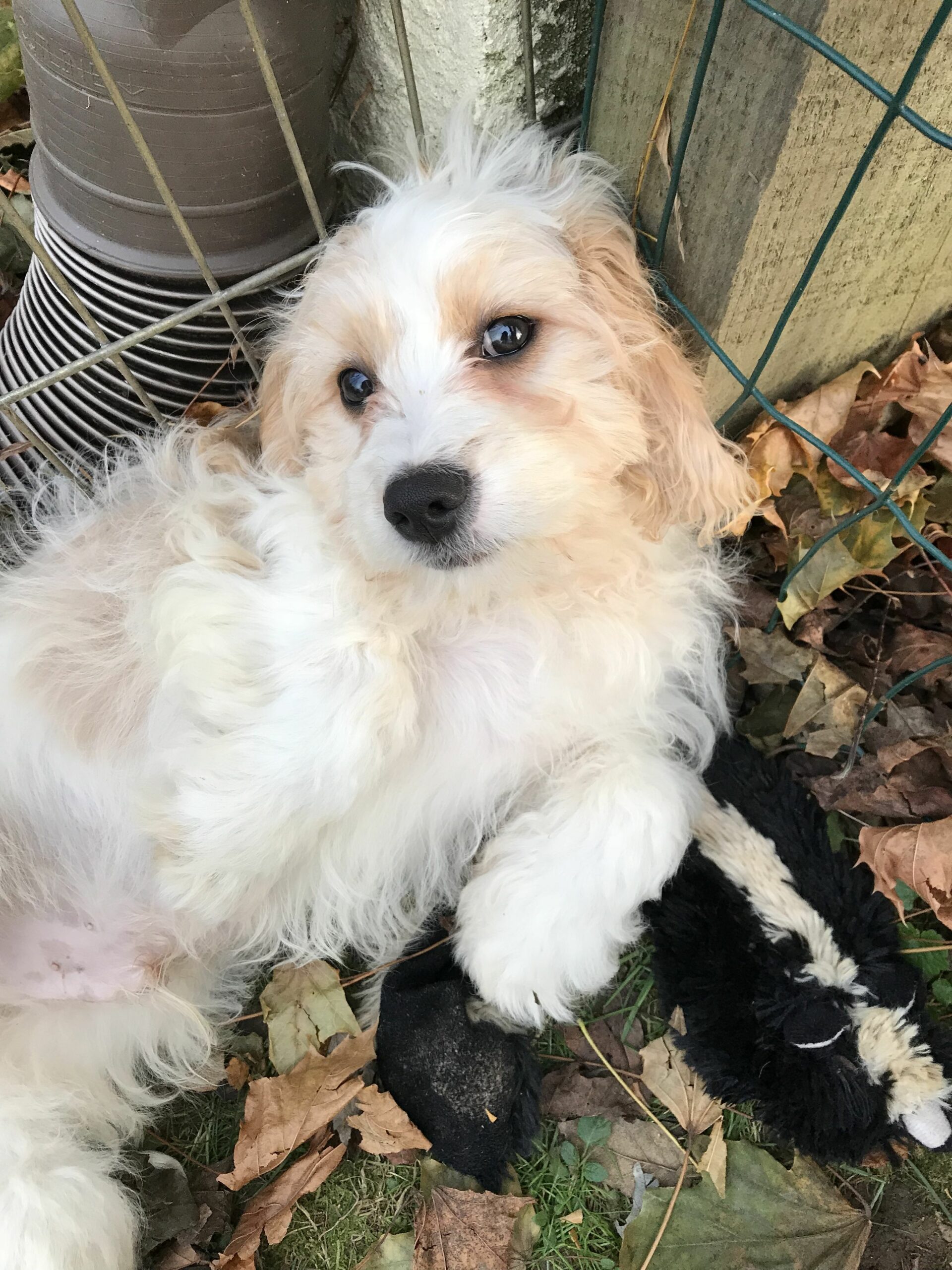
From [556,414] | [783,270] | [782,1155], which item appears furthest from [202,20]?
[782,1155]

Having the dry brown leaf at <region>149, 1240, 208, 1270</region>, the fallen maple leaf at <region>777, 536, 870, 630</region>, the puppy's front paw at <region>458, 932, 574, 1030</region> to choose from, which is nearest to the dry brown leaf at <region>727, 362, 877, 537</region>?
the fallen maple leaf at <region>777, 536, 870, 630</region>

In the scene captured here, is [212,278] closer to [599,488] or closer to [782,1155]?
[599,488]

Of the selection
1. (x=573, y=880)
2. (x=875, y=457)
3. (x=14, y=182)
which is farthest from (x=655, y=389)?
(x=14, y=182)

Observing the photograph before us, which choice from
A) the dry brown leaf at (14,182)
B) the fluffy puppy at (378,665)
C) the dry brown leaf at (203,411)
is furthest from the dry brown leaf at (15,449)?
the dry brown leaf at (14,182)

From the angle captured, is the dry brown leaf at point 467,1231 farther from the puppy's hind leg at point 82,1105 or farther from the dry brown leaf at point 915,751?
the dry brown leaf at point 915,751

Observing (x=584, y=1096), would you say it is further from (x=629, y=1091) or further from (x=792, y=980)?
(x=792, y=980)

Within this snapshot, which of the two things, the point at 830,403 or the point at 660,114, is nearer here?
the point at 660,114

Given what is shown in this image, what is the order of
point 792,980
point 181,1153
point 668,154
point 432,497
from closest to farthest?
point 432,497, point 668,154, point 792,980, point 181,1153
